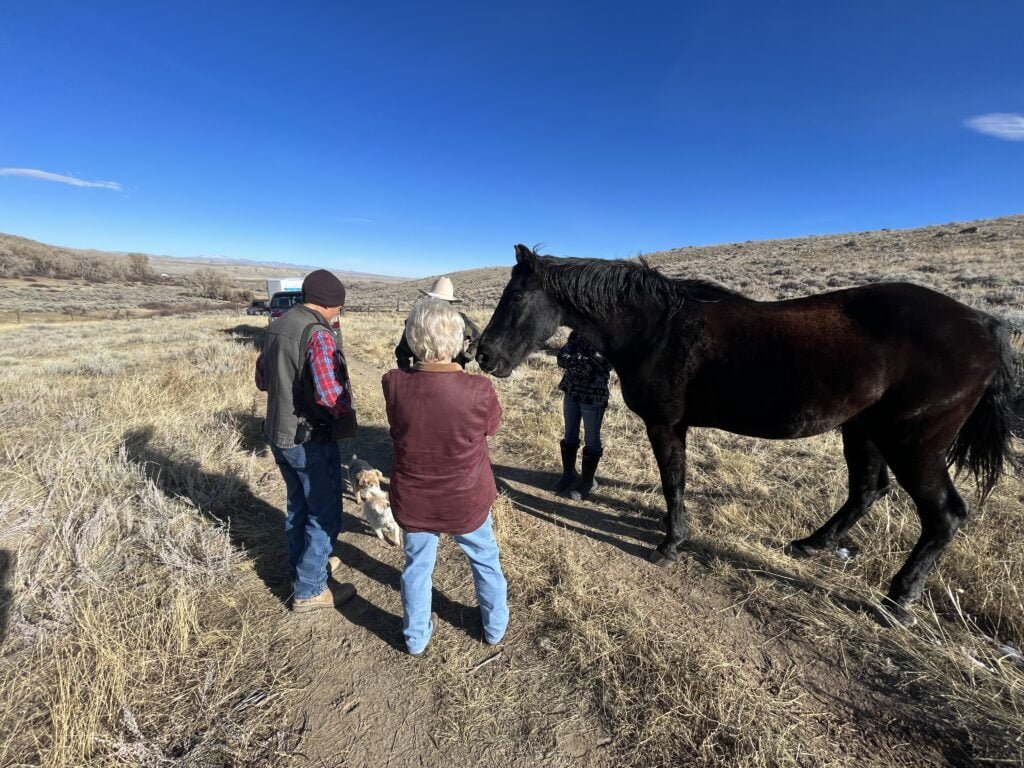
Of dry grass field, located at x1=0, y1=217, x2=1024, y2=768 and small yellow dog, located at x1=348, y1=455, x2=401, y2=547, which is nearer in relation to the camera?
dry grass field, located at x1=0, y1=217, x2=1024, y2=768

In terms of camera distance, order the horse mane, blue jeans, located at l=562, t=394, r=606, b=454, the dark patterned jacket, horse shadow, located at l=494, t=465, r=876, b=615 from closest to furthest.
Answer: horse shadow, located at l=494, t=465, r=876, b=615 → the horse mane → the dark patterned jacket → blue jeans, located at l=562, t=394, r=606, b=454

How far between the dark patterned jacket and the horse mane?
0.63 m

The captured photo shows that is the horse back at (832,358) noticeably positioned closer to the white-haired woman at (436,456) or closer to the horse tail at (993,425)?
the horse tail at (993,425)

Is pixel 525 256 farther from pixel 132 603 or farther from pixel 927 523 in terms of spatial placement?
pixel 132 603

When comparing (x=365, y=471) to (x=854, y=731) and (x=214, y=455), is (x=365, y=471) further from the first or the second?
(x=854, y=731)

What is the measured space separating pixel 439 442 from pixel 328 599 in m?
1.62

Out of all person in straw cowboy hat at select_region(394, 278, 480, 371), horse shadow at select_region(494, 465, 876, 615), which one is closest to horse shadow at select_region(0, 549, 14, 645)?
person in straw cowboy hat at select_region(394, 278, 480, 371)

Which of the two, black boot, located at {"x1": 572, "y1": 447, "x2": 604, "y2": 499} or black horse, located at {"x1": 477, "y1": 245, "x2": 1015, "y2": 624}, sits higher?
black horse, located at {"x1": 477, "y1": 245, "x2": 1015, "y2": 624}

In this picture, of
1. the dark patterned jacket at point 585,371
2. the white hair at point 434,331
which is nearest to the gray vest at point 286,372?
the white hair at point 434,331

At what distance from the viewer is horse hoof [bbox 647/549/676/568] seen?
324 cm

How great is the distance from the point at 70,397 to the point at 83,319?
3094 cm

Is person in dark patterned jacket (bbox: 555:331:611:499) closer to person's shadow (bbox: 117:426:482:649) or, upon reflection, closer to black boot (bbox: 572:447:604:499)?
black boot (bbox: 572:447:604:499)

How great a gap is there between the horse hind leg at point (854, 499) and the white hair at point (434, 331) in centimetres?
312

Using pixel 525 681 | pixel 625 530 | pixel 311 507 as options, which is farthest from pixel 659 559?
pixel 311 507
